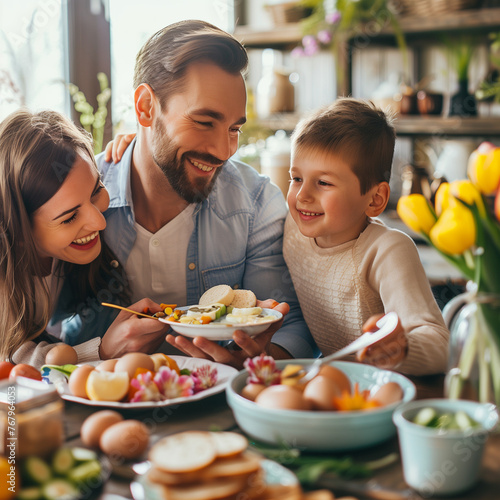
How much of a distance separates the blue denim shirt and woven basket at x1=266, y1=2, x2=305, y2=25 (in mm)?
2029

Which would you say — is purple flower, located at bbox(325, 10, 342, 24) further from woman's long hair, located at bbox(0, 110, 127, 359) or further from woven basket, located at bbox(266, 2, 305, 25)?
woman's long hair, located at bbox(0, 110, 127, 359)

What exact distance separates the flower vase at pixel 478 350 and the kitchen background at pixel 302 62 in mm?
2023

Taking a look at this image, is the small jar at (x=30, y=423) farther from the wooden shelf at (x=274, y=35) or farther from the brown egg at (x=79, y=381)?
the wooden shelf at (x=274, y=35)

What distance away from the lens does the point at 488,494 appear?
2.33 feet

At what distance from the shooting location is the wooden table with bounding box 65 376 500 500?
71 centimetres

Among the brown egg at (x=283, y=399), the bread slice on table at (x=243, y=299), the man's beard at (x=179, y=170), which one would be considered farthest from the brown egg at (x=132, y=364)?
the man's beard at (x=179, y=170)

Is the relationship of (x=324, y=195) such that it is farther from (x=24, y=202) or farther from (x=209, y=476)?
(x=209, y=476)

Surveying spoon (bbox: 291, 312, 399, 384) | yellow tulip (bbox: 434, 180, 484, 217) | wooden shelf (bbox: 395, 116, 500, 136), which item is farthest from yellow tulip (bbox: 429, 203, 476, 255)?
wooden shelf (bbox: 395, 116, 500, 136)

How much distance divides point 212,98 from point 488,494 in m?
1.23

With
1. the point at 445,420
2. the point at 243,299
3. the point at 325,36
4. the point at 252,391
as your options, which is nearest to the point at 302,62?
the point at 325,36

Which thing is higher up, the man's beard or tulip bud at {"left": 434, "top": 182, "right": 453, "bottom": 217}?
tulip bud at {"left": 434, "top": 182, "right": 453, "bottom": 217}

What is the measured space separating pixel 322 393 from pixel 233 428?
0.54 feet

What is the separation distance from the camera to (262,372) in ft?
3.09

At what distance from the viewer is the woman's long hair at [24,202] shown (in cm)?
134
